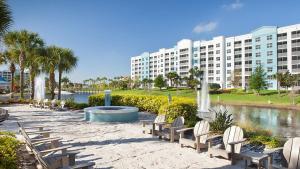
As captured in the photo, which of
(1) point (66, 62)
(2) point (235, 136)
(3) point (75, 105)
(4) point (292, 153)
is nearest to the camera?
(4) point (292, 153)

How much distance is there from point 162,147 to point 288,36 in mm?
88185

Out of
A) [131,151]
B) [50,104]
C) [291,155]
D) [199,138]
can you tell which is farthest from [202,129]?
[50,104]

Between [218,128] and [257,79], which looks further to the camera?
[257,79]

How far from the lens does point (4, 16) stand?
8.64 metres

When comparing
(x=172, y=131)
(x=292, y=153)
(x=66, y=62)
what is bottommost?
(x=172, y=131)

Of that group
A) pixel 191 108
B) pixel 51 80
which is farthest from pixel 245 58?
pixel 191 108

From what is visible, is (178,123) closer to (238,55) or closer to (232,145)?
(232,145)

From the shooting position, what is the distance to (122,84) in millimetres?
138250

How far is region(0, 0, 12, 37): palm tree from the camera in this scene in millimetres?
8552

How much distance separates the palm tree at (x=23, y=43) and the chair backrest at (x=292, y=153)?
32.7 meters

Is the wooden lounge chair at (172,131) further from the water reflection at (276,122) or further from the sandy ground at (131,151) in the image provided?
the water reflection at (276,122)

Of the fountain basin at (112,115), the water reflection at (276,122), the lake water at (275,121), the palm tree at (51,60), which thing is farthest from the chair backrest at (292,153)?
the palm tree at (51,60)

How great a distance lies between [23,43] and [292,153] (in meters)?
33.1

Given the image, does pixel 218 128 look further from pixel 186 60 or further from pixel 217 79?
pixel 186 60
